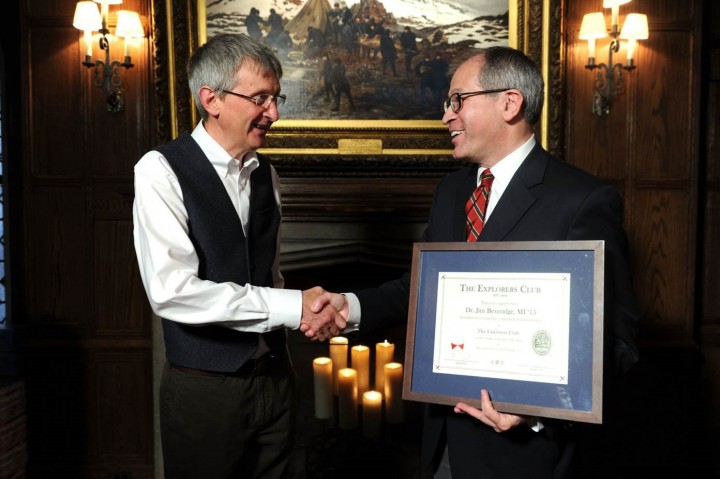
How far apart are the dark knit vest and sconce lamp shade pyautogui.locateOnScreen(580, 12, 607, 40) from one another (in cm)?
246

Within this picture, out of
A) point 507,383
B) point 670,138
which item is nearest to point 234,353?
point 507,383

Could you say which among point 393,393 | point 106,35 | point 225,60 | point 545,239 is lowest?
point 393,393

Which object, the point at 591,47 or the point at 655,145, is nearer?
the point at 591,47

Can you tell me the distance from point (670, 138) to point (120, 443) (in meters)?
3.79

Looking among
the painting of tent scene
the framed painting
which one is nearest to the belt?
the framed painting

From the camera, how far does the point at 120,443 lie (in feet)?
12.1

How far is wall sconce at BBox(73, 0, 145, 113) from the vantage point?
3.25 metres

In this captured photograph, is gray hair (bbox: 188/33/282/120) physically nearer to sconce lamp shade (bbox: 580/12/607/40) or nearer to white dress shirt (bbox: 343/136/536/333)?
white dress shirt (bbox: 343/136/536/333)

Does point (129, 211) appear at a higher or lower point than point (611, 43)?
lower

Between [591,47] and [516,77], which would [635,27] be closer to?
[591,47]

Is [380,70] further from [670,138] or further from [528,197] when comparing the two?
[528,197]

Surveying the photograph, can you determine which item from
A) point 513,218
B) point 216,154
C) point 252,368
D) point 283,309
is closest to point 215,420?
point 252,368

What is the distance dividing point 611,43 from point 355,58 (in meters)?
1.44

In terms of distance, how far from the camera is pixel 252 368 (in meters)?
1.83
